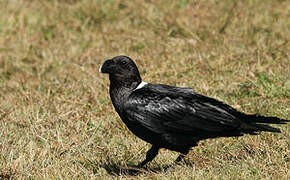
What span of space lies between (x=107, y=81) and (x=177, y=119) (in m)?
2.67

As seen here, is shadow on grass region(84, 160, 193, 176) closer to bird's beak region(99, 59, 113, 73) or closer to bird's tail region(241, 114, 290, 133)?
bird's tail region(241, 114, 290, 133)

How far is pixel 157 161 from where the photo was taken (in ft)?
16.6

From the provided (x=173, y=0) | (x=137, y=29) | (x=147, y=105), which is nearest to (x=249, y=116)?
(x=147, y=105)

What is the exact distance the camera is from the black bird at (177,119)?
4.57 m

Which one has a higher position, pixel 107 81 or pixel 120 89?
pixel 120 89

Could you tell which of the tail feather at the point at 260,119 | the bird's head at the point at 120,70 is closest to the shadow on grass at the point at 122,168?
the tail feather at the point at 260,119

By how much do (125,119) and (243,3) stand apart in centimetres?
581

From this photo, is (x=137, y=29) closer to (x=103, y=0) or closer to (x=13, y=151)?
(x=103, y=0)

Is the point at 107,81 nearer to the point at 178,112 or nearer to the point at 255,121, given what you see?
the point at 178,112

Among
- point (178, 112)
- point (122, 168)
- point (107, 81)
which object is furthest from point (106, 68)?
point (107, 81)

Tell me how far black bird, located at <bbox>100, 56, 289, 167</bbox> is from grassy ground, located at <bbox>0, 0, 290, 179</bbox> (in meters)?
0.24

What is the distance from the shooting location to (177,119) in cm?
462

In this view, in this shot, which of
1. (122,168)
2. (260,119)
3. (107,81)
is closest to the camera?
(260,119)

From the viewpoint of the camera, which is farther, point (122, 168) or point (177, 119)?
point (122, 168)
